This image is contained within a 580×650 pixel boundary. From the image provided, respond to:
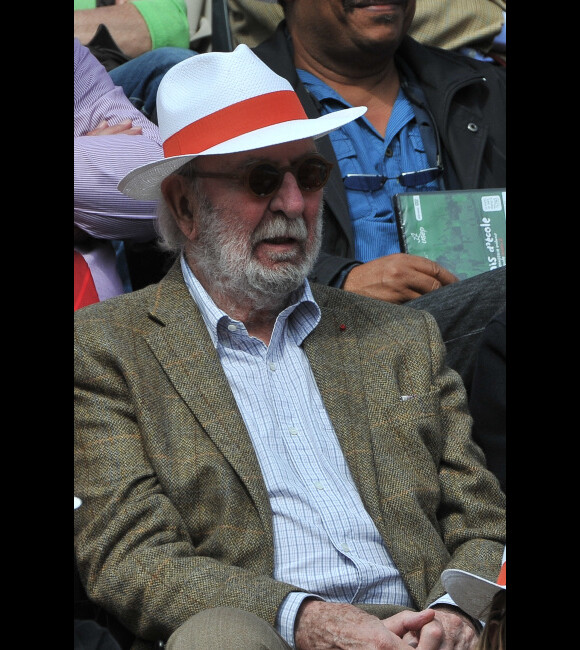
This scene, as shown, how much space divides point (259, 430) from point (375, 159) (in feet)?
5.91

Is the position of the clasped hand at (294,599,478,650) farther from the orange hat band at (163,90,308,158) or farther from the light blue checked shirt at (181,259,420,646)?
the orange hat band at (163,90,308,158)

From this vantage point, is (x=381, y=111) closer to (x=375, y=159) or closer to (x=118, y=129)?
(x=375, y=159)

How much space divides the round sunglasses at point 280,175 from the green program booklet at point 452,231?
1.09 metres

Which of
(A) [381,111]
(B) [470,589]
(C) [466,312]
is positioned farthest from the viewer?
(A) [381,111]

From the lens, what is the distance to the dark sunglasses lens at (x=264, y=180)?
297cm

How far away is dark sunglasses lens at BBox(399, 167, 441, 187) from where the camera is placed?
169 inches

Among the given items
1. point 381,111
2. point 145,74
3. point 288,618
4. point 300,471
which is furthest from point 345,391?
point 145,74

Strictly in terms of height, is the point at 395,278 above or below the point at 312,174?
below

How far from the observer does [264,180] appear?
2.98m

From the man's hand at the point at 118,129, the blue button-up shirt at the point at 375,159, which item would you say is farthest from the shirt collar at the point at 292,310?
the blue button-up shirt at the point at 375,159

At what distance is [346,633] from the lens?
2389 mm

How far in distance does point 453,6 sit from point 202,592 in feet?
12.1

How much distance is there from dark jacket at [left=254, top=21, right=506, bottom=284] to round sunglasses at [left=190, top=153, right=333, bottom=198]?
1.02m

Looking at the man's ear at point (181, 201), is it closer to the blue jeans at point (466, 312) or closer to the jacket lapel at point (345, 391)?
the jacket lapel at point (345, 391)
